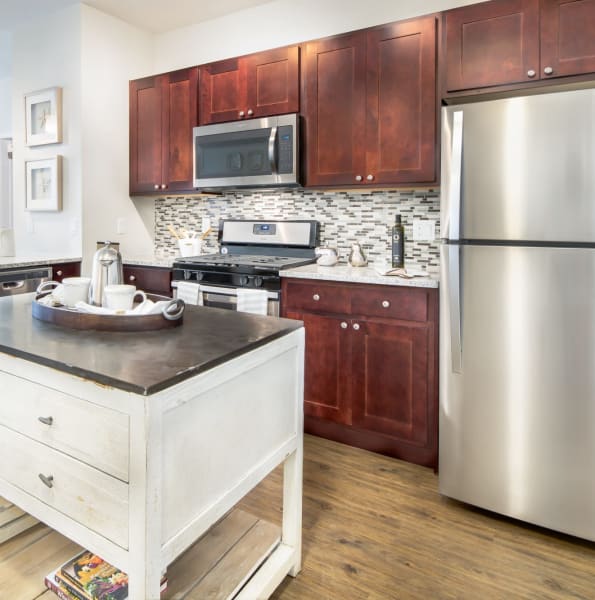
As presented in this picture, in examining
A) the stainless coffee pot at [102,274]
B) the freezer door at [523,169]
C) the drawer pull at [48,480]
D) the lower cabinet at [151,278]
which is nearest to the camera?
the drawer pull at [48,480]

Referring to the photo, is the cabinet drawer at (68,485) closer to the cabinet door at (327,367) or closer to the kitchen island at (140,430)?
the kitchen island at (140,430)

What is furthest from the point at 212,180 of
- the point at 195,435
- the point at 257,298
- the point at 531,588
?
the point at 531,588

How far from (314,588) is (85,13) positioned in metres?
3.77

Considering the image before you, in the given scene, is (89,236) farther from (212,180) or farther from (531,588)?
(531,588)

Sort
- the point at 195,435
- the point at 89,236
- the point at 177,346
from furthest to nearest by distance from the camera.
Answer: the point at 89,236
the point at 177,346
the point at 195,435

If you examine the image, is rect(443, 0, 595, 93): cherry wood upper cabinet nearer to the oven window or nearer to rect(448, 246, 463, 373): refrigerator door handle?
rect(448, 246, 463, 373): refrigerator door handle

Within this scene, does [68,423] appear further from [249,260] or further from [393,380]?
[249,260]

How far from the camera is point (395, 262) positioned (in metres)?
2.94

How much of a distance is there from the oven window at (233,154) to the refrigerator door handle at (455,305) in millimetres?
1509

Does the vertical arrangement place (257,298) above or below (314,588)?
above

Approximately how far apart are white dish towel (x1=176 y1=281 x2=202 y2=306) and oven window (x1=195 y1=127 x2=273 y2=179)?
772 mm

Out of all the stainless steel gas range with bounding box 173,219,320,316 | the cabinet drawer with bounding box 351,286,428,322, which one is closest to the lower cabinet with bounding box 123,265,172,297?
the stainless steel gas range with bounding box 173,219,320,316

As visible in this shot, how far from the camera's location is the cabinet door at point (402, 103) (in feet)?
8.37

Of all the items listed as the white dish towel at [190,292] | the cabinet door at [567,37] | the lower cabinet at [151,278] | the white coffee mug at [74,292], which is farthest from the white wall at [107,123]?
the cabinet door at [567,37]
